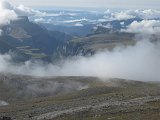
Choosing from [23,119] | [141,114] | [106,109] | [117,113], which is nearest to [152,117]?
[141,114]

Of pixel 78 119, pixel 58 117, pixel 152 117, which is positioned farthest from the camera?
pixel 58 117

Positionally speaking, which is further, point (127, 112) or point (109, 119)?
point (127, 112)

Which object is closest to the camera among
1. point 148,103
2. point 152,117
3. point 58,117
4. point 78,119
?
point 152,117

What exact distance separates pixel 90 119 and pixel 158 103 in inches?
852

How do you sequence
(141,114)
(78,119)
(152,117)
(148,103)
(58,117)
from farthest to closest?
(148,103), (58,117), (78,119), (141,114), (152,117)

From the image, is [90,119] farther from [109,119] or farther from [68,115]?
[68,115]

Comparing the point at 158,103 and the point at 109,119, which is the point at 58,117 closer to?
the point at 109,119

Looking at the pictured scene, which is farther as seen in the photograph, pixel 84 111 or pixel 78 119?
pixel 84 111

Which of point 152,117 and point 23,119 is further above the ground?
point 152,117

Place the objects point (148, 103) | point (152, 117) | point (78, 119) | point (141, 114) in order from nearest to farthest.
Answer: point (152, 117) < point (141, 114) < point (78, 119) < point (148, 103)

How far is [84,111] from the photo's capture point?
91438 mm

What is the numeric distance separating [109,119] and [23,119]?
2798 cm

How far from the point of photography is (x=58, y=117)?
89.5m

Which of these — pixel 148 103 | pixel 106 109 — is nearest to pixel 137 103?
pixel 148 103
